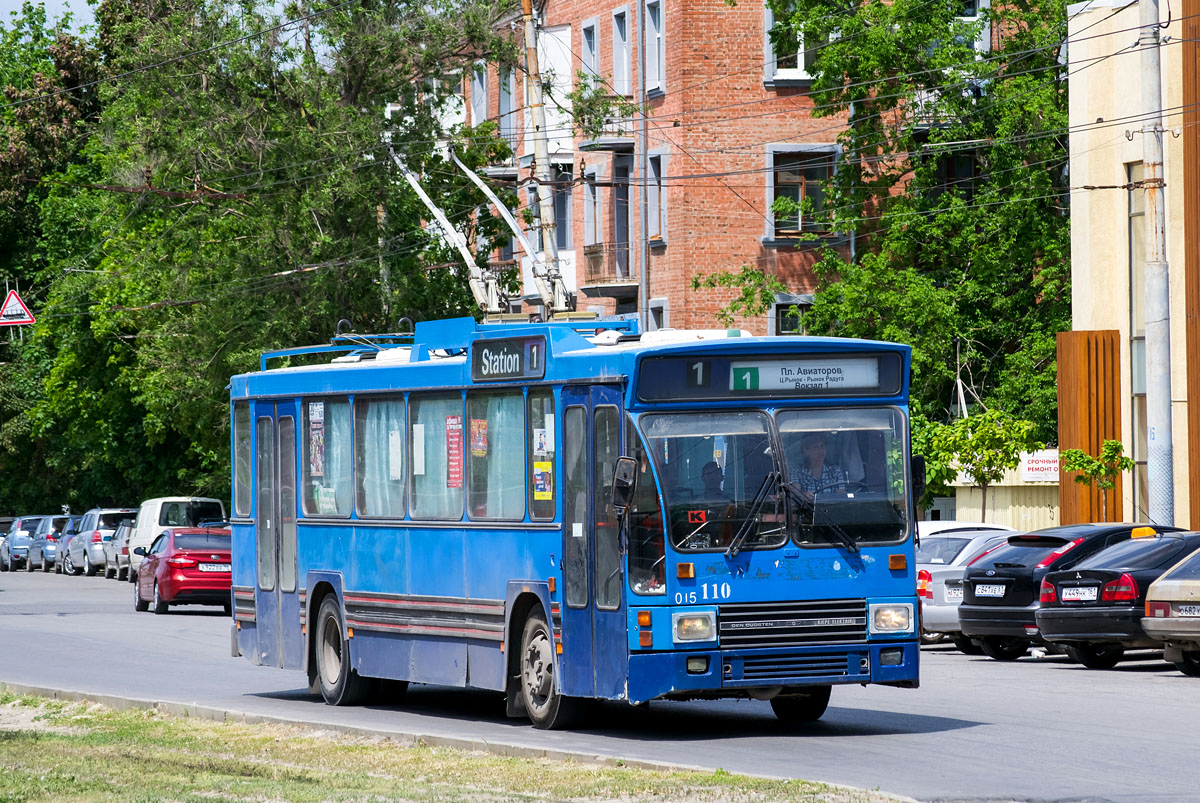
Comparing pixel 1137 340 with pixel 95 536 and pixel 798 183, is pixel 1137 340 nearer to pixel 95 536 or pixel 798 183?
pixel 798 183

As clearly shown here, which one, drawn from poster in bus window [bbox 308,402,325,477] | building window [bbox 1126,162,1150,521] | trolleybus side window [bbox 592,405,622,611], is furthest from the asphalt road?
building window [bbox 1126,162,1150,521]

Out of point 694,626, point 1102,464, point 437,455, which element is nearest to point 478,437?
point 437,455

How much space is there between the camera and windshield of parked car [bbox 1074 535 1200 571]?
2127 centimetres

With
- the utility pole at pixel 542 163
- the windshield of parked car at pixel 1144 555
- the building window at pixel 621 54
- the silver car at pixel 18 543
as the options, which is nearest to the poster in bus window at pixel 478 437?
the windshield of parked car at pixel 1144 555

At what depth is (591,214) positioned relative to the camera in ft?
164

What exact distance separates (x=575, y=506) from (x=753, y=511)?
1.28m

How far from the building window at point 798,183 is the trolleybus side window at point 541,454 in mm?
31617

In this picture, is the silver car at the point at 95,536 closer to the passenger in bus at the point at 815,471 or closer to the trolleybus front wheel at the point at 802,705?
the trolleybus front wheel at the point at 802,705

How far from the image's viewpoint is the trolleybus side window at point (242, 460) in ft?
64.3

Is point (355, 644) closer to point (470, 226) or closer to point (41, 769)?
point (41, 769)

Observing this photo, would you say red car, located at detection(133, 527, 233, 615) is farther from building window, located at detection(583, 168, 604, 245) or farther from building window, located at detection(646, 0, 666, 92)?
building window, located at detection(583, 168, 604, 245)

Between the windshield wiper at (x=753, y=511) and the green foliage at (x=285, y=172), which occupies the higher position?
the green foliage at (x=285, y=172)

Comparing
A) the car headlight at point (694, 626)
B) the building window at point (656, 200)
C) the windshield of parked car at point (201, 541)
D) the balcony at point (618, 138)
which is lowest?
the windshield of parked car at point (201, 541)

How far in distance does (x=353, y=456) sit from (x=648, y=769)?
21.0 ft
